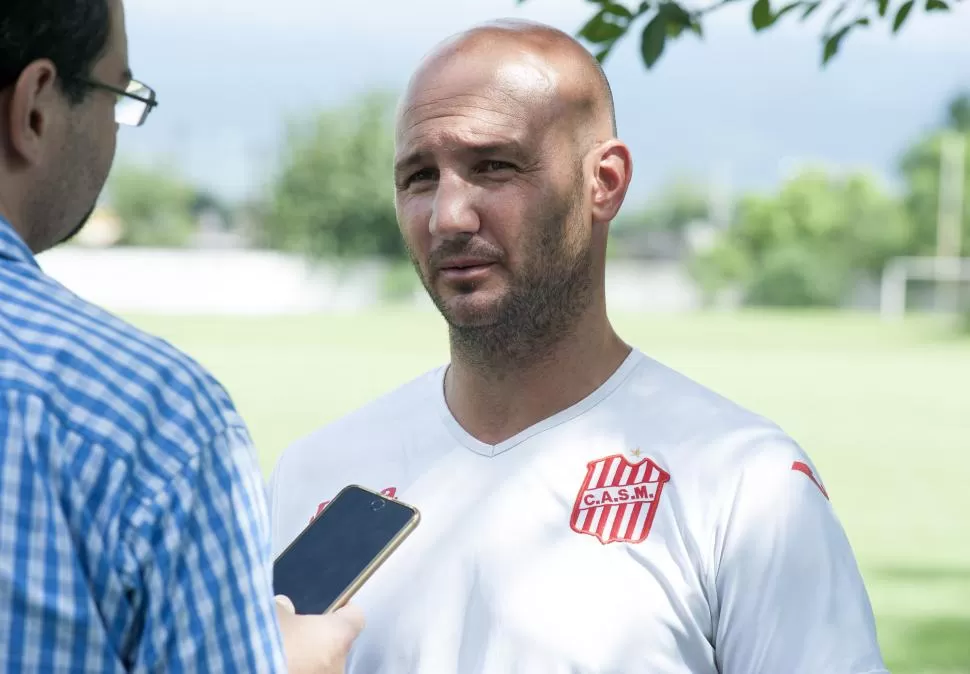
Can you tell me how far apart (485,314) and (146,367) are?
1.11m

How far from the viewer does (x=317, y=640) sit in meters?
1.46

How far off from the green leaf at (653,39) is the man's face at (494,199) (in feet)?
3.91

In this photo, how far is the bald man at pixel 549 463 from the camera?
2.03 metres

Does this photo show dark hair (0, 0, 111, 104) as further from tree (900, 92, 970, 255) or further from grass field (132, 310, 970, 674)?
tree (900, 92, 970, 255)

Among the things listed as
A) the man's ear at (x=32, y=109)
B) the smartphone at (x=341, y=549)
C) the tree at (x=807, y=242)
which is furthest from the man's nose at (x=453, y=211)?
the tree at (x=807, y=242)

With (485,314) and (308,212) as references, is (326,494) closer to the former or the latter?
(485,314)

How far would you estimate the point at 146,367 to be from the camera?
1264 mm

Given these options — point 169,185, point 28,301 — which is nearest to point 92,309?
point 28,301

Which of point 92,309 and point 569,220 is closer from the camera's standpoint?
point 92,309

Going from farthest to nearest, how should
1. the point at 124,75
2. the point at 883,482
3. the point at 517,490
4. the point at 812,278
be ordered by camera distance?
the point at 812,278
the point at 883,482
the point at 517,490
the point at 124,75

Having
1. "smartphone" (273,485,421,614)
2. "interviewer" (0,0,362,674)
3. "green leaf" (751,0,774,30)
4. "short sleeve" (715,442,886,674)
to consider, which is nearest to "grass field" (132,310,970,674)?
"green leaf" (751,0,774,30)

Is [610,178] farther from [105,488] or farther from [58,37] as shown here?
[105,488]

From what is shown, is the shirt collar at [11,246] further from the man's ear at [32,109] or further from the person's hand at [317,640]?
the person's hand at [317,640]

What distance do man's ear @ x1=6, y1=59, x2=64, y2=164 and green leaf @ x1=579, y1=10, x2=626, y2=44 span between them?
228 cm
